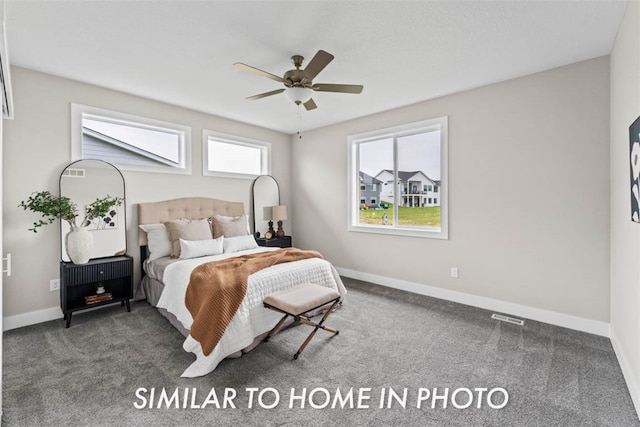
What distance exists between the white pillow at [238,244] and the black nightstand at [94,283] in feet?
3.49

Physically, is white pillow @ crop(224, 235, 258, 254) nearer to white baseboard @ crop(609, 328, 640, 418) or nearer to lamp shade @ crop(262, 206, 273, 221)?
lamp shade @ crop(262, 206, 273, 221)

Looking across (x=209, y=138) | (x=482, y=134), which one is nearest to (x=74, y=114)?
(x=209, y=138)

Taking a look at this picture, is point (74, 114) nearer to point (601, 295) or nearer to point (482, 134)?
point (482, 134)

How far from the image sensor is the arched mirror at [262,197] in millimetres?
5188

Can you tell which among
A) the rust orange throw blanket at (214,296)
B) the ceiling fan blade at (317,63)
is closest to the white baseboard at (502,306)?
the rust orange throw blanket at (214,296)

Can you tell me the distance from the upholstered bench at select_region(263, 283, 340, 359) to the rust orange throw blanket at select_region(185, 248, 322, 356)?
0.29m

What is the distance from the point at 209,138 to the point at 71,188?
6.09 feet

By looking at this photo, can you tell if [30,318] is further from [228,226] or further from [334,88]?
[334,88]

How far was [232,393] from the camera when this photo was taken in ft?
6.77

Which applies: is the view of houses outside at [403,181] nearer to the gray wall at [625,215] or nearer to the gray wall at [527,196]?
the gray wall at [527,196]

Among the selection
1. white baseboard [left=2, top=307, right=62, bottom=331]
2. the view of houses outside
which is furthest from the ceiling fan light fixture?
white baseboard [left=2, top=307, right=62, bottom=331]

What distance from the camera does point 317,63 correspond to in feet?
7.97

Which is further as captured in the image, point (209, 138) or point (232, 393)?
point (209, 138)

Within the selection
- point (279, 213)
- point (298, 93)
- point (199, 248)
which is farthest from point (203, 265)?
point (279, 213)
